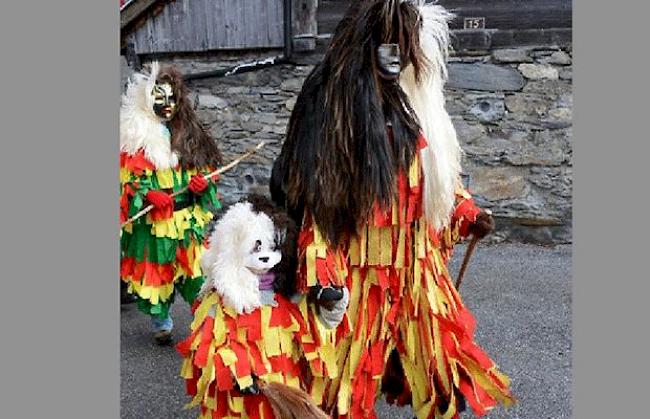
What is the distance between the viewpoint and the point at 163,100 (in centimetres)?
430

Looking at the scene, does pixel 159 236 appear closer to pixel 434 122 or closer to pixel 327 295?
pixel 327 295

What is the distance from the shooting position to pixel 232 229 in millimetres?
2740

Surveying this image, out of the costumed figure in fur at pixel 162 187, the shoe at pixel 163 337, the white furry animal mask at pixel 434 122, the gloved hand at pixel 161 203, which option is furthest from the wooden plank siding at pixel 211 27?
the white furry animal mask at pixel 434 122

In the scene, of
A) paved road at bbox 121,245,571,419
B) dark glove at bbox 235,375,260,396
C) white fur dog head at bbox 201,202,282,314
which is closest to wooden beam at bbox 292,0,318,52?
paved road at bbox 121,245,571,419

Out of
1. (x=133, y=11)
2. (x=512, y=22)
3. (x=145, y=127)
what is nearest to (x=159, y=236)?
(x=145, y=127)

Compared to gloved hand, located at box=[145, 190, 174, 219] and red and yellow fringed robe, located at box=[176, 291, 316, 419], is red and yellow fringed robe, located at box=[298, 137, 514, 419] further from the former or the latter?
gloved hand, located at box=[145, 190, 174, 219]

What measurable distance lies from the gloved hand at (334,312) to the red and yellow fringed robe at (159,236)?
1812 mm

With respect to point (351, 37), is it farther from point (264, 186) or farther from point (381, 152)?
point (264, 186)

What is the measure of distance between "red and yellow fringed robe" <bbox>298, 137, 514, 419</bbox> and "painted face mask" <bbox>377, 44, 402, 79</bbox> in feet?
1.05

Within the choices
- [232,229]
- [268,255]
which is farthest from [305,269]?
[232,229]

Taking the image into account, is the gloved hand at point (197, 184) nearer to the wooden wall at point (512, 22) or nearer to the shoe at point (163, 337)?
the shoe at point (163, 337)

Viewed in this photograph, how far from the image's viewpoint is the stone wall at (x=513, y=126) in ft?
21.2

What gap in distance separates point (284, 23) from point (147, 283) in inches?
137

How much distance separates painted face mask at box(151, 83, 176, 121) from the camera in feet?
14.1
